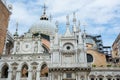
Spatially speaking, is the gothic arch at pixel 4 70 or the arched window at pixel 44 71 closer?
the gothic arch at pixel 4 70

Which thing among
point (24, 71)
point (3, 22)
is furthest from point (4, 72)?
point (3, 22)

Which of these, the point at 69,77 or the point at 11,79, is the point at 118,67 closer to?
the point at 69,77

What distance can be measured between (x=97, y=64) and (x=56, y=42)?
13.6 meters

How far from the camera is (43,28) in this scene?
52.3 meters

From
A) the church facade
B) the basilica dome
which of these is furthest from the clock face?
the basilica dome

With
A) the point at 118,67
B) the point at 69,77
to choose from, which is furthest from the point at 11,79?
the point at 118,67

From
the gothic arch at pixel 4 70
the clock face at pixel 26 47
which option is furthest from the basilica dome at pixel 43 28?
the gothic arch at pixel 4 70

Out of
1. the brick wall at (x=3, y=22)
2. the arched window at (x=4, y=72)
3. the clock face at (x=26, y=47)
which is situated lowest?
the arched window at (x=4, y=72)

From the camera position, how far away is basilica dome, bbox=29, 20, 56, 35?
169ft

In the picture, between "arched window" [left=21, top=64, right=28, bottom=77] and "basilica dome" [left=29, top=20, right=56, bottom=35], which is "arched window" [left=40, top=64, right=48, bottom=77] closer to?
"arched window" [left=21, top=64, right=28, bottom=77]

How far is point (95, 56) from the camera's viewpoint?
50.2 meters

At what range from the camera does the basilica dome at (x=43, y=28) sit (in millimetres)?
51594

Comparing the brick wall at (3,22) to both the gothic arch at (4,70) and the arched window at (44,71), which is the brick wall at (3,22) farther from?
the arched window at (44,71)

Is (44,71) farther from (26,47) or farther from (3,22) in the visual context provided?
(3,22)
